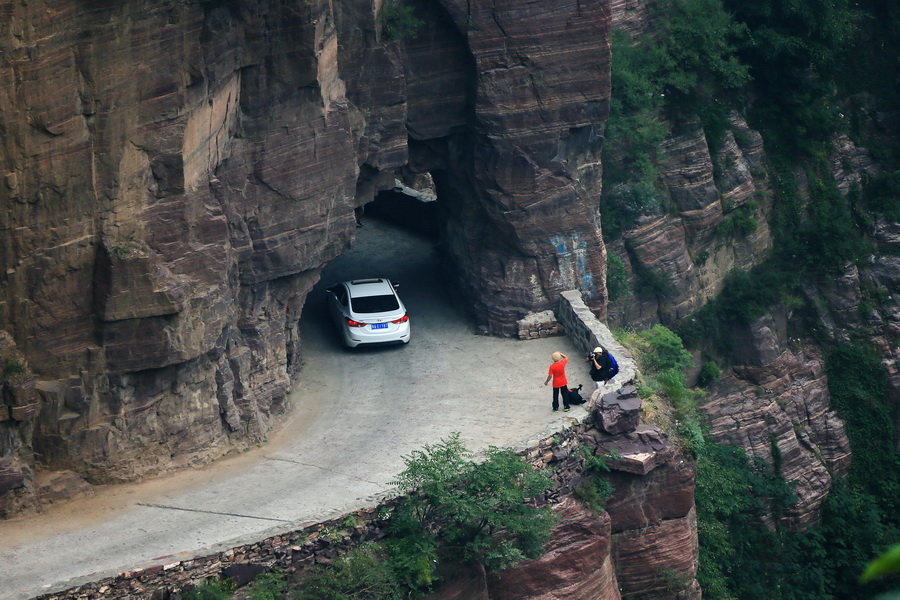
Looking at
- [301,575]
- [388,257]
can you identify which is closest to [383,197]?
[388,257]

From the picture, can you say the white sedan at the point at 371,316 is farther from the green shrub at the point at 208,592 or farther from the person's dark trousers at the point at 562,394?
the green shrub at the point at 208,592

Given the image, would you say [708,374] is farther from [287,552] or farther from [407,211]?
[287,552]

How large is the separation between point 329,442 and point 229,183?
4.83m

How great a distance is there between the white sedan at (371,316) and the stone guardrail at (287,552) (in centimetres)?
497

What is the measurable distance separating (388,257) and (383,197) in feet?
9.04

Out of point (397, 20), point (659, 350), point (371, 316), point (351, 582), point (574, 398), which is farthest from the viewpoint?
point (659, 350)

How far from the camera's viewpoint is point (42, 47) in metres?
17.7

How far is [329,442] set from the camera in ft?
73.0

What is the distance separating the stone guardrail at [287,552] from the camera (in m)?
17.2

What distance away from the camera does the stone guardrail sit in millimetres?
17250

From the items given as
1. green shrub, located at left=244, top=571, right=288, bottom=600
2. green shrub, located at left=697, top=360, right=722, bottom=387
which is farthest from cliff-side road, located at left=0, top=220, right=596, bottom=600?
green shrub, located at left=697, top=360, right=722, bottom=387

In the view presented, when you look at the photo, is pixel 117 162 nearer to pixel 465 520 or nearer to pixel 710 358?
pixel 465 520

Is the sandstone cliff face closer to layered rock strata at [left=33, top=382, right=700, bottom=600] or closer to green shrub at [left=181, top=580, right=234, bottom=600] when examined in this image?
layered rock strata at [left=33, top=382, right=700, bottom=600]

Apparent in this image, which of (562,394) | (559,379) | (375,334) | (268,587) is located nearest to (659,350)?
(562,394)
